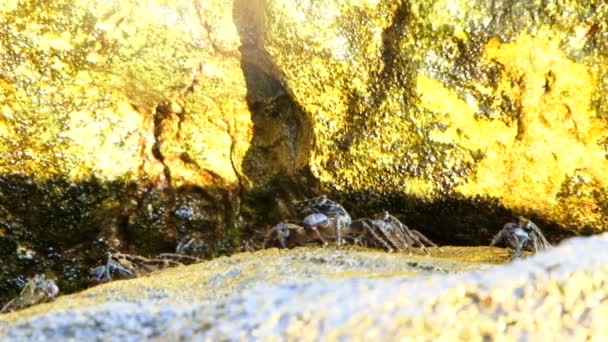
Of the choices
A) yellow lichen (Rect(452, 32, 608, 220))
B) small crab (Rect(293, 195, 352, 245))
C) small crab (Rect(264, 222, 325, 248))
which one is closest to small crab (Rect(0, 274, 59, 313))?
small crab (Rect(264, 222, 325, 248))

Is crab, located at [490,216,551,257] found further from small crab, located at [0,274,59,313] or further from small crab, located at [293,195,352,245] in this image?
small crab, located at [0,274,59,313]

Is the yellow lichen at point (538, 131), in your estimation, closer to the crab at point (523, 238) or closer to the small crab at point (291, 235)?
the crab at point (523, 238)

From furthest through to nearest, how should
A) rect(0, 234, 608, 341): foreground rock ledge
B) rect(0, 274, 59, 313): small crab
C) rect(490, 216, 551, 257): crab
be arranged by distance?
rect(490, 216, 551, 257): crab
rect(0, 274, 59, 313): small crab
rect(0, 234, 608, 341): foreground rock ledge

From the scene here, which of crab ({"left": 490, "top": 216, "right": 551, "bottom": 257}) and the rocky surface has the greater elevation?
the rocky surface

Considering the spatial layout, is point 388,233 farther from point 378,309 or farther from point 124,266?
point 378,309

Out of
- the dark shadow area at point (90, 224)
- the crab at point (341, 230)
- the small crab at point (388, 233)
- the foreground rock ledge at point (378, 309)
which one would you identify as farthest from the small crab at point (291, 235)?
the foreground rock ledge at point (378, 309)

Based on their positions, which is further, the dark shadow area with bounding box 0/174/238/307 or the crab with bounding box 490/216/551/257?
the dark shadow area with bounding box 0/174/238/307

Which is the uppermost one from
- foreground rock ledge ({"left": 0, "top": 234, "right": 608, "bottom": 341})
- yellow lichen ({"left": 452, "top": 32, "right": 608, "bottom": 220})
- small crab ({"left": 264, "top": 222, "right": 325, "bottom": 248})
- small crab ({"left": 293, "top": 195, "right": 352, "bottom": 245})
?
yellow lichen ({"left": 452, "top": 32, "right": 608, "bottom": 220})
